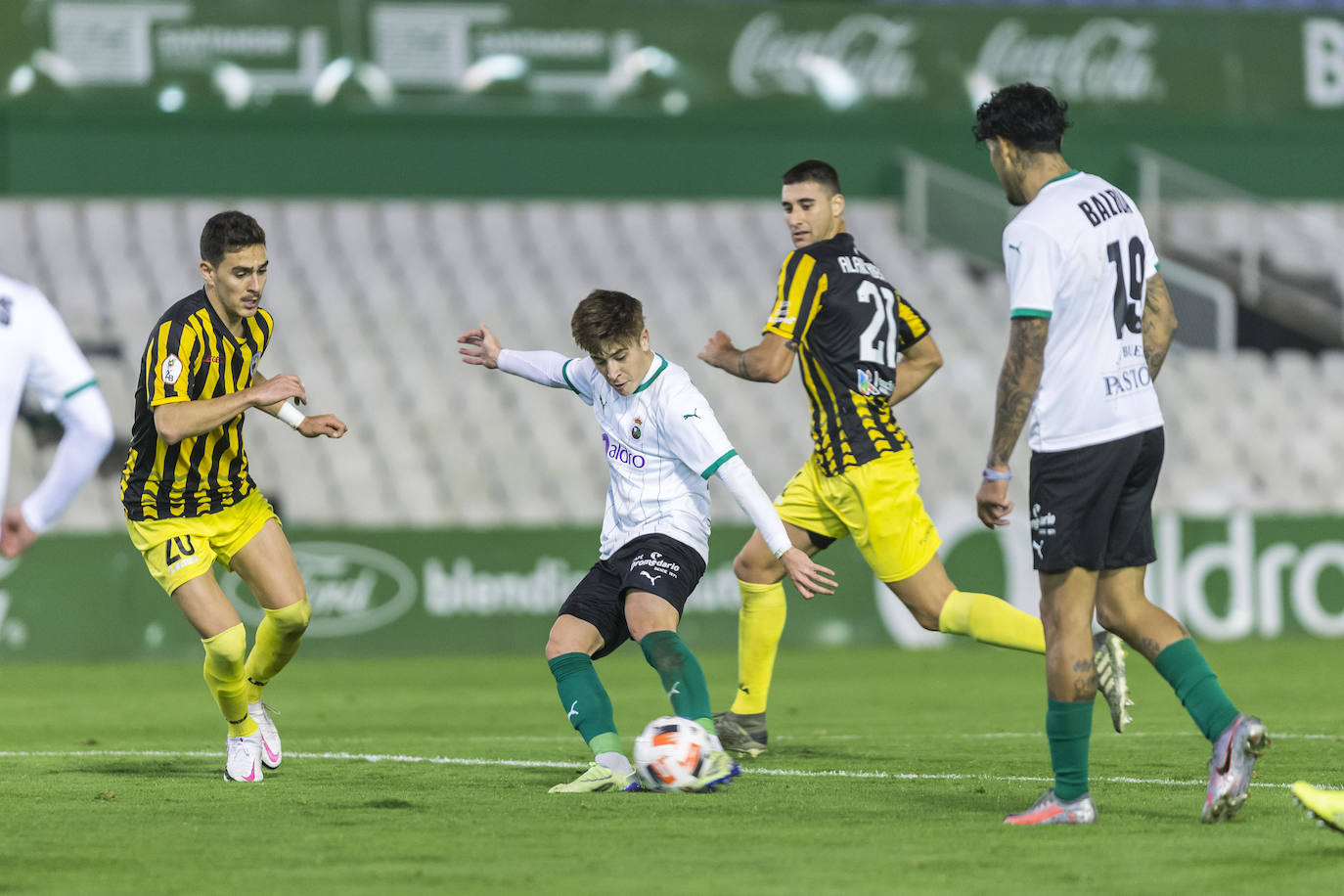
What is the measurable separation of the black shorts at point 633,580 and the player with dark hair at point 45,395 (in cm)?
199

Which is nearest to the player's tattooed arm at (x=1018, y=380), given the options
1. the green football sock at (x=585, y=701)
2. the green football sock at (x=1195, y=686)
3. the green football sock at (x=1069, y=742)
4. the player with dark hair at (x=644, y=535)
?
the green football sock at (x=1069, y=742)

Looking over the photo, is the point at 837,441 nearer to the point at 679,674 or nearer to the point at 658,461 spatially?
the point at 658,461

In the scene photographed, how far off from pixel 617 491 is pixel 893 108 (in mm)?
14901

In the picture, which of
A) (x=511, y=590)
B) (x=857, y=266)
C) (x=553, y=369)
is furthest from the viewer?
(x=511, y=590)

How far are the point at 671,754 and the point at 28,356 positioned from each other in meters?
2.56

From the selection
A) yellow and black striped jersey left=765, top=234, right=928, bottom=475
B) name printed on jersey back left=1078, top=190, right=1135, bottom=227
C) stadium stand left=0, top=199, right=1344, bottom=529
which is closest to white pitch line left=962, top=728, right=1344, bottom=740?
yellow and black striped jersey left=765, top=234, right=928, bottom=475

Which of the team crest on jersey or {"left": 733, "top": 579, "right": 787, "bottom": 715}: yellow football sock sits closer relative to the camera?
the team crest on jersey

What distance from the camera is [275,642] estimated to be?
748 cm

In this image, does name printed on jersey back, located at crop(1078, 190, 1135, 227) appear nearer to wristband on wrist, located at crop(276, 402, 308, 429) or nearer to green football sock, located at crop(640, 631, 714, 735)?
green football sock, located at crop(640, 631, 714, 735)

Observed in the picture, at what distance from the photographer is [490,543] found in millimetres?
15016

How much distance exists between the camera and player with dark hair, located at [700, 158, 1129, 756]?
7.65m

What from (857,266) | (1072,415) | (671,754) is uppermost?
(857,266)

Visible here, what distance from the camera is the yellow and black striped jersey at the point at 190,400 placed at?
702 centimetres

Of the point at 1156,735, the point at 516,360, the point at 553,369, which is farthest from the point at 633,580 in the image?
the point at 1156,735
